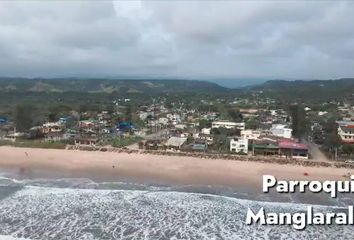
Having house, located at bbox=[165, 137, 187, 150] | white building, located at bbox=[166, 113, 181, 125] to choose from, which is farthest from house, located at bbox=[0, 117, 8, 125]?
house, located at bbox=[165, 137, 187, 150]

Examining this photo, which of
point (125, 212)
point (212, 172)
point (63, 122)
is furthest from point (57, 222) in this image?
point (63, 122)

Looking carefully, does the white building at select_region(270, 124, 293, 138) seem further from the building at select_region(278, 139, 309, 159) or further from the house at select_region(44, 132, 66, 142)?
the house at select_region(44, 132, 66, 142)

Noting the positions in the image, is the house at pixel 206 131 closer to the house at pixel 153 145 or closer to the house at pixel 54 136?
the house at pixel 153 145

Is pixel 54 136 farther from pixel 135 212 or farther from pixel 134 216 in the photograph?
pixel 134 216

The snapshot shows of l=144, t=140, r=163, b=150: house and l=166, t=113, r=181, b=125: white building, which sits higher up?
l=166, t=113, r=181, b=125: white building

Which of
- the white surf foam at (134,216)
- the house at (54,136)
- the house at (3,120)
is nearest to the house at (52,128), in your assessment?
the house at (54,136)

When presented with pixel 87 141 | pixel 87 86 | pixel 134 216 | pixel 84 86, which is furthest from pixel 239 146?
pixel 87 86

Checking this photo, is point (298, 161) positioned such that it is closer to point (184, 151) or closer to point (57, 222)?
point (184, 151)
